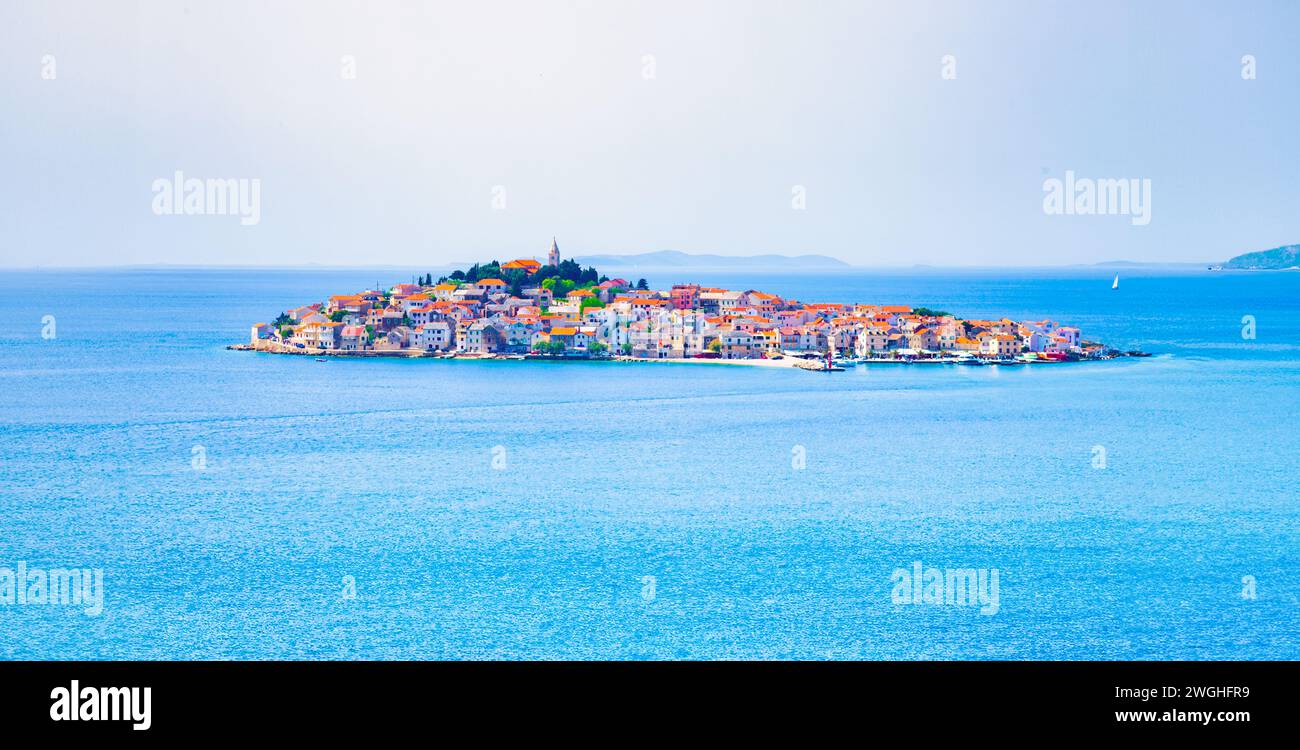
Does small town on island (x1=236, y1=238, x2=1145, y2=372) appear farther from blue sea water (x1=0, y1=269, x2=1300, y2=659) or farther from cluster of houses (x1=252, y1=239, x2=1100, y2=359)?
blue sea water (x1=0, y1=269, x2=1300, y2=659)

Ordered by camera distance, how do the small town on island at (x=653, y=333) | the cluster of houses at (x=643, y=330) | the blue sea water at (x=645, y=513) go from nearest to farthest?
the blue sea water at (x=645, y=513), the small town on island at (x=653, y=333), the cluster of houses at (x=643, y=330)

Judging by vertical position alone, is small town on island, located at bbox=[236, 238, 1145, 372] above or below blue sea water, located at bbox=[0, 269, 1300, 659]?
above

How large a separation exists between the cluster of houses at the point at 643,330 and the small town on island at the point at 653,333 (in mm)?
19

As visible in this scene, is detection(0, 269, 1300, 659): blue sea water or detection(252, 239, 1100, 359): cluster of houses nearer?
detection(0, 269, 1300, 659): blue sea water

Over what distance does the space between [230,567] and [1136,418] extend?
335 inches

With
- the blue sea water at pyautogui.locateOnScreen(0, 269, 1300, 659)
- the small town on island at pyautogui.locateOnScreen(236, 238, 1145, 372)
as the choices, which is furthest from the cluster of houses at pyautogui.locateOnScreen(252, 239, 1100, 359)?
the blue sea water at pyautogui.locateOnScreen(0, 269, 1300, 659)

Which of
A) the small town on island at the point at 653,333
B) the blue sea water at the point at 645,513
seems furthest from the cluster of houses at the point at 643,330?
the blue sea water at the point at 645,513

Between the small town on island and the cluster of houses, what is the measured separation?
0.02 metres

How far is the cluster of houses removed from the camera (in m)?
17.6

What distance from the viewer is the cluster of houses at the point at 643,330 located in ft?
57.8

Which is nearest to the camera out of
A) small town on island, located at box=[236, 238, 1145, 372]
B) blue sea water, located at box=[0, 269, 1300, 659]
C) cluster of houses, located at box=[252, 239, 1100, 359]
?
blue sea water, located at box=[0, 269, 1300, 659]

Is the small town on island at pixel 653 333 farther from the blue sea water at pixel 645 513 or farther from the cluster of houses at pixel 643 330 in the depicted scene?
the blue sea water at pixel 645 513
